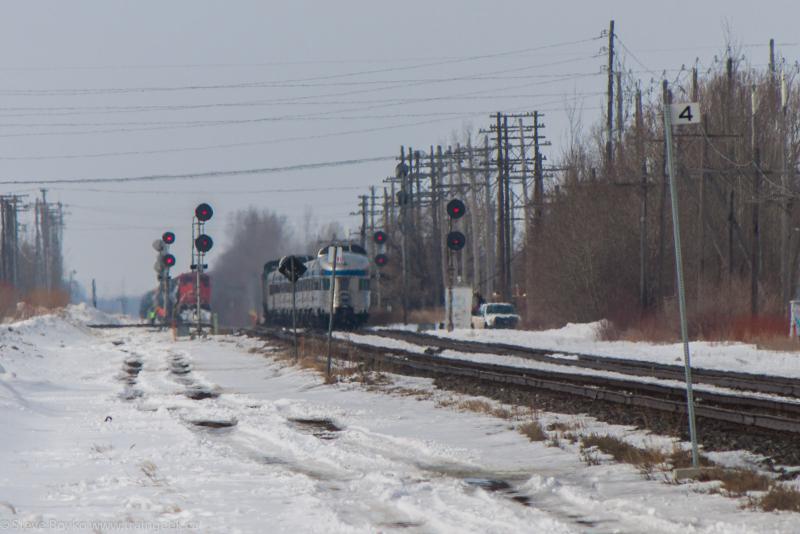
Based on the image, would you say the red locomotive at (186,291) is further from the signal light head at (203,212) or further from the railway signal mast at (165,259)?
the signal light head at (203,212)

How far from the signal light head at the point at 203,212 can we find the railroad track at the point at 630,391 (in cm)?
1383

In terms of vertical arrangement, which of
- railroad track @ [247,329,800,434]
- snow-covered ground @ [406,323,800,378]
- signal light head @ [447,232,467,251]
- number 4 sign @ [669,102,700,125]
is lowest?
snow-covered ground @ [406,323,800,378]

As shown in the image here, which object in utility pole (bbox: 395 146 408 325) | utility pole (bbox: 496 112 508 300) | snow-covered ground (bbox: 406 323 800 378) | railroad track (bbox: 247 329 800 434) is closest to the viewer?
railroad track (bbox: 247 329 800 434)

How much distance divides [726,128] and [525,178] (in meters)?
18.8

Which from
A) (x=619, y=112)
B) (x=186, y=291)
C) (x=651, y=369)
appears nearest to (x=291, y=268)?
(x=651, y=369)

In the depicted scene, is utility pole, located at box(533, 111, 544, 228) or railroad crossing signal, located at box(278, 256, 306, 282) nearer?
railroad crossing signal, located at box(278, 256, 306, 282)

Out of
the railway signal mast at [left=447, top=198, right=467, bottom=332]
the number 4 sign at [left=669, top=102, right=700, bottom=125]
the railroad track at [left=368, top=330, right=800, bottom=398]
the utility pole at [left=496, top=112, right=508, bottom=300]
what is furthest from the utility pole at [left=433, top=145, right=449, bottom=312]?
the number 4 sign at [left=669, top=102, right=700, bottom=125]

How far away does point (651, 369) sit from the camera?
83.7 ft

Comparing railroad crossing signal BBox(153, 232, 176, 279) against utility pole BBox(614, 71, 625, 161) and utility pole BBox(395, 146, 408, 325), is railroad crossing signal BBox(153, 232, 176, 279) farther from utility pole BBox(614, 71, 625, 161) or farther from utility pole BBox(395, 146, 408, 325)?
utility pole BBox(614, 71, 625, 161)

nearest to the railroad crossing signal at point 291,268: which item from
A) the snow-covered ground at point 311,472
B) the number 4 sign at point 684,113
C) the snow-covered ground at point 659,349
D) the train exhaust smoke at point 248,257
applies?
the snow-covered ground at point 311,472

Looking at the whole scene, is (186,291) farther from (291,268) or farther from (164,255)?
(291,268)

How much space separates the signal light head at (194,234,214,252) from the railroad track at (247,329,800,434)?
1472cm

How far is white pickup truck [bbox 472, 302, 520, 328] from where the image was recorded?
57.5 metres

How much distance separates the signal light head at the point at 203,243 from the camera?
45.6 meters
